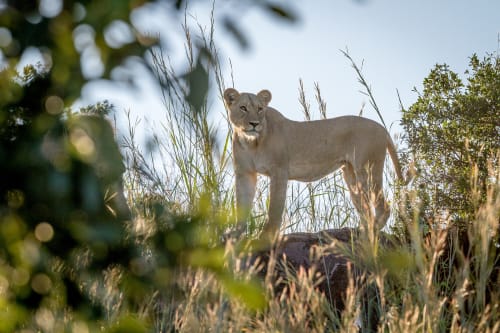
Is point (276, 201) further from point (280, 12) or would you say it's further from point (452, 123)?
point (280, 12)

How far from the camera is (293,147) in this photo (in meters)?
7.11

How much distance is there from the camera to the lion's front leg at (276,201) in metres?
5.68

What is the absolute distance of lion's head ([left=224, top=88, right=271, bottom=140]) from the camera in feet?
20.9

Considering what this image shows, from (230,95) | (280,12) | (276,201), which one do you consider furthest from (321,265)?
(280,12)

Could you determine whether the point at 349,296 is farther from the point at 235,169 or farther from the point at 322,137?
the point at 322,137

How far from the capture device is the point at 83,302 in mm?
710

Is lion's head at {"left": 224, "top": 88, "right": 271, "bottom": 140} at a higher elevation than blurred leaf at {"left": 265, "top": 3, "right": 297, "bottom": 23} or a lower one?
higher

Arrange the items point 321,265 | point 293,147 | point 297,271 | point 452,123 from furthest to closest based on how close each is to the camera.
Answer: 1. point 293,147
2. point 452,123
3. point 321,265
4. point 297,271

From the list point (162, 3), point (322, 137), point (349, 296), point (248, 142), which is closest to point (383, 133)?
point (322, 137)

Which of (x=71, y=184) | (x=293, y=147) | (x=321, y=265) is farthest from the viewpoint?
(x=293, y=147)

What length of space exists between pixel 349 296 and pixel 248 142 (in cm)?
482

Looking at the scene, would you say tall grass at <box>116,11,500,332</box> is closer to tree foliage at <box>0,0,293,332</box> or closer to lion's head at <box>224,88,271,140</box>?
tree foliage at <box>0,0,293,332</box>

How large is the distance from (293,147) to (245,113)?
90 cm

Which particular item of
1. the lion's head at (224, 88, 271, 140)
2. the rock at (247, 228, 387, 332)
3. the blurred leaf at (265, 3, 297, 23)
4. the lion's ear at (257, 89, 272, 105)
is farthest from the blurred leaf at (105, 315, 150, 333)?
the lion's ear at (257, 89, 272, 105)
